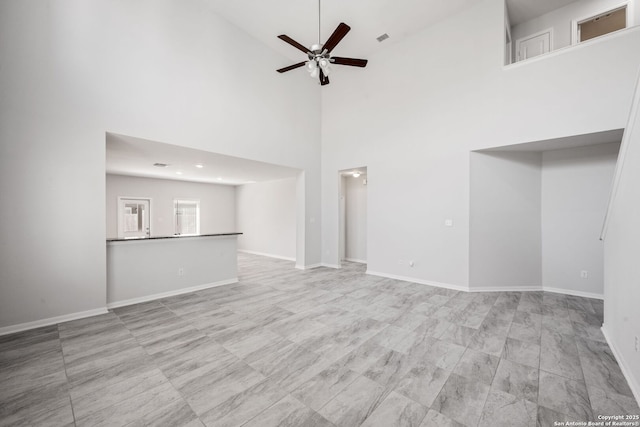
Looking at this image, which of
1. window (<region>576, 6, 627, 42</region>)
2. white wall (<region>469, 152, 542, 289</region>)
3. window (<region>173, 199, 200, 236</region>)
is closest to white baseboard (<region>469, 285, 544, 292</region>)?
white wall (<region>469, 152, 542, 289</region>)

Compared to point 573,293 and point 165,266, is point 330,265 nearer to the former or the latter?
point 165,266

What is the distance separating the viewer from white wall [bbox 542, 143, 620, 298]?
4.13 m

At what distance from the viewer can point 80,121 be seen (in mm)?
3217

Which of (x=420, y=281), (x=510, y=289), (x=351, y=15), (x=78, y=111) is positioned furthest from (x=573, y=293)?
(x=78, y=111)

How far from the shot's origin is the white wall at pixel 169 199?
7.18 m

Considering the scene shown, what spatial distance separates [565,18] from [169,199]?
34.6ft

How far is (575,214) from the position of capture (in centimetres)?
433

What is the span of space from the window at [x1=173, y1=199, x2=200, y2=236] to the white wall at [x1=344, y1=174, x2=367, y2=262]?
5306 mm

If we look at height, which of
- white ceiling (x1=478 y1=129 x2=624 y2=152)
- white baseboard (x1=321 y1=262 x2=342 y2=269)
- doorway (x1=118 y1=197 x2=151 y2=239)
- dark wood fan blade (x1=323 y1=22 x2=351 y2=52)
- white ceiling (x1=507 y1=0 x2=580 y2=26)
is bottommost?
white baseboard (x1=321 y1=262 x2=342 y2=269)

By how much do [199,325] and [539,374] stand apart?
353cm

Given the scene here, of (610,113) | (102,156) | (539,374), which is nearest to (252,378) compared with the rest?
(539,374)

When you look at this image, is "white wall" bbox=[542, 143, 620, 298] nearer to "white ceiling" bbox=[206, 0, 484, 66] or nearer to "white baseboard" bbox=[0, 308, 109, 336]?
"white ceiling" bbox=[206, 0, 484, 66]

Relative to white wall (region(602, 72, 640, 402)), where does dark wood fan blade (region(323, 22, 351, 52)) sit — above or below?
above

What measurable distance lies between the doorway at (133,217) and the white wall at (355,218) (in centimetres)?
619
